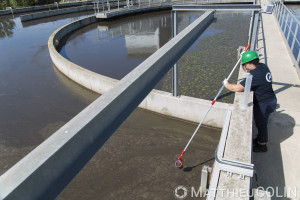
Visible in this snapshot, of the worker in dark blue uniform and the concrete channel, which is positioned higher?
the concrete channel

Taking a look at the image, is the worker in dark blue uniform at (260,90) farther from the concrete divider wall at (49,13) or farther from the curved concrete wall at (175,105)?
the concrete divider wall at (49,13)

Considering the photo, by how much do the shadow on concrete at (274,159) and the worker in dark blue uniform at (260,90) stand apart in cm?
17

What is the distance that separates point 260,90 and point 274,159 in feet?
4.06

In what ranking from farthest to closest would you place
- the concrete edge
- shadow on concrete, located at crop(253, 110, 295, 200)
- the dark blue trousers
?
the concrete edge
the dark blue trousers
shadow on concrete, located at crop(253, 110, 295, 200)

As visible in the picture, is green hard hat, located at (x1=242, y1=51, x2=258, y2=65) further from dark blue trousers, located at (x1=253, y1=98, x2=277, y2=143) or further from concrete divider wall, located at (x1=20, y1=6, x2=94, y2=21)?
concrete divider wall, located at (x1=20, y1=6, x2=94, y2=21)

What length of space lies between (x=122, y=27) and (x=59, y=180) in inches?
755

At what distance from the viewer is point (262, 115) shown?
12.7ft

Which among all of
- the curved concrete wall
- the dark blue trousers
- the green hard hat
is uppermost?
the green hard hat

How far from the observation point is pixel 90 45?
47.1 ft

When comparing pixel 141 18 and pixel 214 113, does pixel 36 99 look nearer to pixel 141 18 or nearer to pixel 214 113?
pixel 214 113

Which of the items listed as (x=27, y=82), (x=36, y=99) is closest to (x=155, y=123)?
(x=36, y=99)

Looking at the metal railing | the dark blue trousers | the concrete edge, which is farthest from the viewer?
the concrete edge

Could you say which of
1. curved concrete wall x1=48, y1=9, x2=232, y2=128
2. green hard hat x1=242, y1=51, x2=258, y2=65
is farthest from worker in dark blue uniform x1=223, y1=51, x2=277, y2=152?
curved concrete wall x1=48, y1=9, x2=232, y2=128

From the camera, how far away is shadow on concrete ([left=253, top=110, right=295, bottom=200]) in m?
3.51
